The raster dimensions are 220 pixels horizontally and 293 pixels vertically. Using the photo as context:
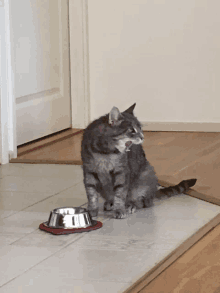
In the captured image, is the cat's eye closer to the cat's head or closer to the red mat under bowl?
the cat's head

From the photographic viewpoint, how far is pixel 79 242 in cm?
175

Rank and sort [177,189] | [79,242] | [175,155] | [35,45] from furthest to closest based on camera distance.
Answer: [35,45]
[175,155]
[177,189]
[79,242]

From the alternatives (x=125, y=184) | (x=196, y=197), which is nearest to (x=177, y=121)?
(x=196, y=197)

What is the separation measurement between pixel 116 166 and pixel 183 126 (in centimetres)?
210

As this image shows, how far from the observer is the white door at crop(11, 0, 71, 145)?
3398 mm

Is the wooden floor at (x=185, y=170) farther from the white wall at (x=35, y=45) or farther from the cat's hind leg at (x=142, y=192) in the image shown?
the white wall at (x=35, y=45)

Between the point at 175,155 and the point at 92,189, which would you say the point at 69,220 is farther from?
the point at 175,155

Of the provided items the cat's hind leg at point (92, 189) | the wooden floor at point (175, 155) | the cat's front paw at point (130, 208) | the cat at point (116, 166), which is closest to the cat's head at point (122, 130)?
the cat at point (116, 166)

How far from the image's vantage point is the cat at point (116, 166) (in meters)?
1.95

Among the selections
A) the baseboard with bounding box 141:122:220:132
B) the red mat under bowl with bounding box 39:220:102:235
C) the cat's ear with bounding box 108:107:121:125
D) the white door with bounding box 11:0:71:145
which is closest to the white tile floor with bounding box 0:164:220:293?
the red mat under bowl with bounding box 39:220:102:235

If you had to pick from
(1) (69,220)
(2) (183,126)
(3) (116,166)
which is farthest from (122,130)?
(2) (183,126)

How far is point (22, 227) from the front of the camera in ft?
6.33

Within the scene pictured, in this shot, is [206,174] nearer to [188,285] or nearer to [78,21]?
[188,285]

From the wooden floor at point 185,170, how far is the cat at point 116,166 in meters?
0.35
